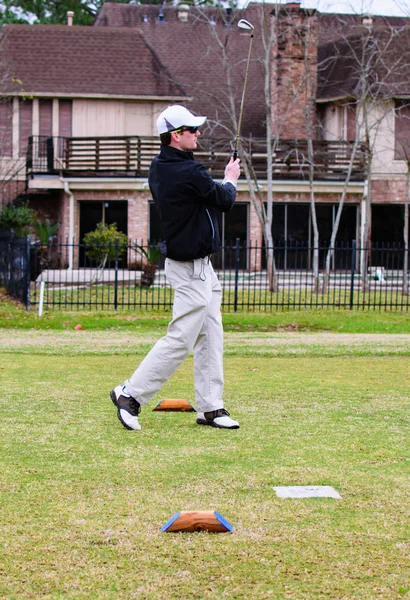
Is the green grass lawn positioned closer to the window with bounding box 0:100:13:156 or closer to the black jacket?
the black jacket

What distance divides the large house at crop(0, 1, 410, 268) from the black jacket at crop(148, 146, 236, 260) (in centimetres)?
2634

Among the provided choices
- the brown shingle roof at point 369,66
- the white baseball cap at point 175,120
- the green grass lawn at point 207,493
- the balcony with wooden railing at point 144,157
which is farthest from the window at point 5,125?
the white baseball cap at point 175,120

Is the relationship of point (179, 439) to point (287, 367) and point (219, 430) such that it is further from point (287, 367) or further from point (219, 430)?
point (287, 367)

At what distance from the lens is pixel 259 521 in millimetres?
4270

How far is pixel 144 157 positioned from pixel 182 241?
1122 inches

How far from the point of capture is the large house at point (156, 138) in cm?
3356

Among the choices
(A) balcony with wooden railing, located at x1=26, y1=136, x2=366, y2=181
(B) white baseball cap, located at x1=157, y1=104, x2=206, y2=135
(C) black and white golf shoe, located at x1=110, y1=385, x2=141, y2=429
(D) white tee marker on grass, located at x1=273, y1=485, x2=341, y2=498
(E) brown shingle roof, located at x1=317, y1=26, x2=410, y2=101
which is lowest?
(D) white tee marker on grass, located at x1=273, y1=485, x2=341, y2=498

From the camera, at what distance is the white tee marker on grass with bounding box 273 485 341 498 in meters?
4.70

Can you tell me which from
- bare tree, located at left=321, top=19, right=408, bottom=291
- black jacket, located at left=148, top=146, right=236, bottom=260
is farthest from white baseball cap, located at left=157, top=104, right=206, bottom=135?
bare tree, located at left=321, top=19, right=408, bottom=291

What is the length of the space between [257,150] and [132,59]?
572cm

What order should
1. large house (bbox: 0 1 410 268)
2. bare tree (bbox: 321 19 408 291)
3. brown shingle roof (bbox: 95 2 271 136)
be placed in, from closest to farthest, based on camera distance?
bare tree (bbox: 321 19 408 291) < large house (bbox: 0 1 410 268) < brown shingle roof (bbox: 95 2 271 136)

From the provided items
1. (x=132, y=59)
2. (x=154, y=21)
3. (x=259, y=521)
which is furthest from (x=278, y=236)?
(x=259, y=521)

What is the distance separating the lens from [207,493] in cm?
474

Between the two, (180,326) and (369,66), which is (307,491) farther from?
(369,66)
